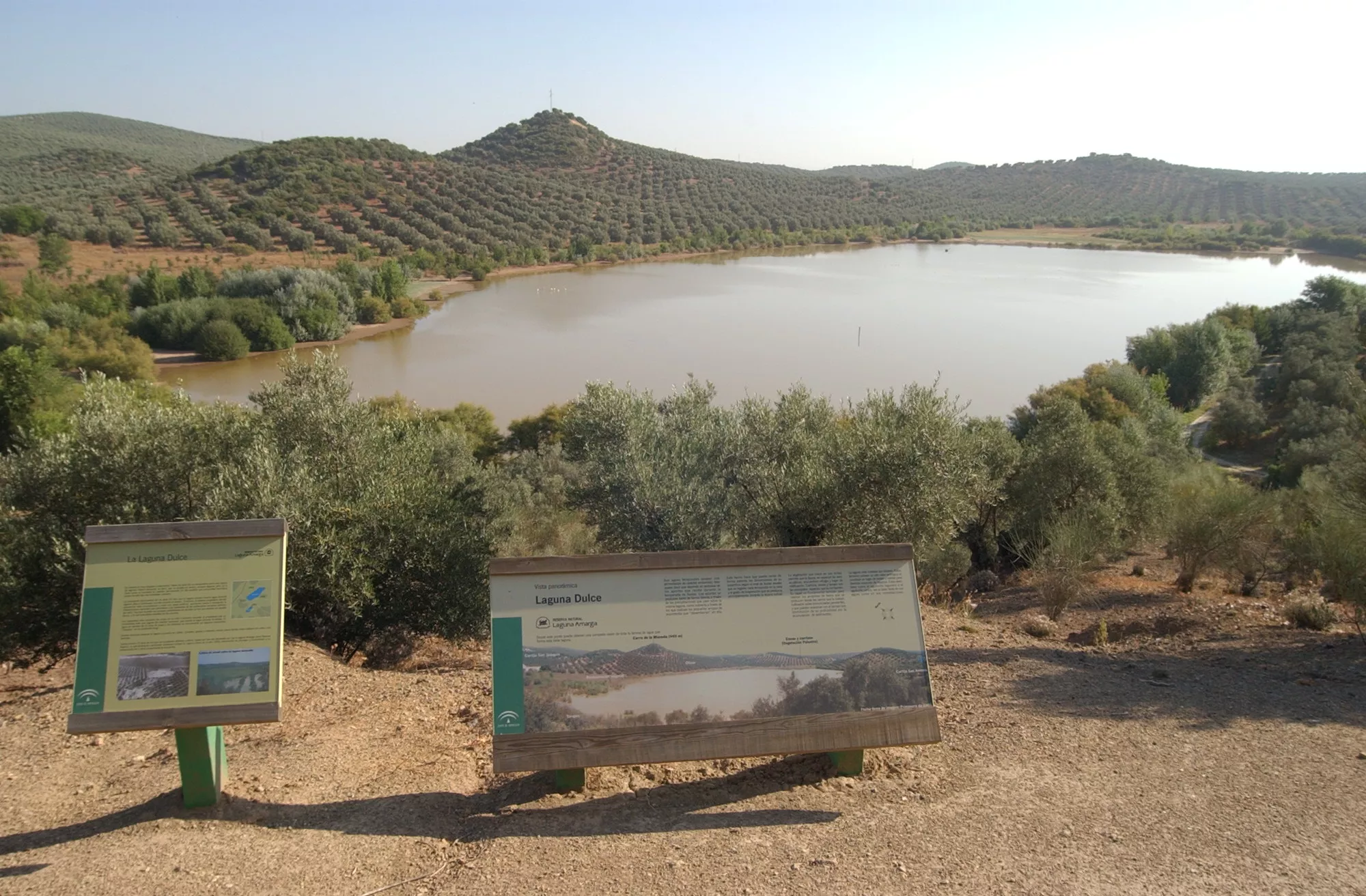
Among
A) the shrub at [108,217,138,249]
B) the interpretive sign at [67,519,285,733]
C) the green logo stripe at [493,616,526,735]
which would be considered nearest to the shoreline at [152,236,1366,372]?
the shrub at [108,217,138,249]

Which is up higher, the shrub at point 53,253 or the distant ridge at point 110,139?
the distant ridge at point 110,139

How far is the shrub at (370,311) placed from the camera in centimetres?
4588

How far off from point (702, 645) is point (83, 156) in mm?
90709

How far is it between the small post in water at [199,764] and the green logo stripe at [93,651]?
1.23 feet

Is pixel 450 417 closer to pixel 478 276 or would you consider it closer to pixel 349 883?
pixel 349 883

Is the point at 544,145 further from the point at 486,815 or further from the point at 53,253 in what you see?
the point at 486,815

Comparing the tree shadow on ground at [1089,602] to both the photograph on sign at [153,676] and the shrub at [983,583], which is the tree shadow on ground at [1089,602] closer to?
the shrub at [983,583]

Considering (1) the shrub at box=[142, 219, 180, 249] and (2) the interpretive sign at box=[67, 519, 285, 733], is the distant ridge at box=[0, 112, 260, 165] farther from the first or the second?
(2) the interpretive sign at box=[67, 519, 285, 733]

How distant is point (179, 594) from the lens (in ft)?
13.3

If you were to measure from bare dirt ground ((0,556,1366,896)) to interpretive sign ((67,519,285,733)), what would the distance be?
0.60 metres

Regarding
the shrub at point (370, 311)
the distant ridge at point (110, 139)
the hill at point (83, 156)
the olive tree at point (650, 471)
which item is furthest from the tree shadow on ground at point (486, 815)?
the distant ridge at point (110, 139)

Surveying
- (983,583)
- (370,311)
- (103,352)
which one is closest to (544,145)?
(370,311)

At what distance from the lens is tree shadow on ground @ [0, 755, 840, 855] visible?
162 inches

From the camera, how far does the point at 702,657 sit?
13.9 ft
